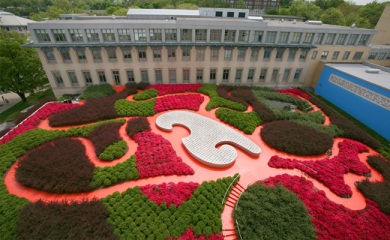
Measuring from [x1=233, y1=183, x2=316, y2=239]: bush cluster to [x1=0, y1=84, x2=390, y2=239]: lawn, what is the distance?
78mm

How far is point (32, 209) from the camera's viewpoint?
13.8 m

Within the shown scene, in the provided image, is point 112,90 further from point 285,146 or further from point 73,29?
point 285,146

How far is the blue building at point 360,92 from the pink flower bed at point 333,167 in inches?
329

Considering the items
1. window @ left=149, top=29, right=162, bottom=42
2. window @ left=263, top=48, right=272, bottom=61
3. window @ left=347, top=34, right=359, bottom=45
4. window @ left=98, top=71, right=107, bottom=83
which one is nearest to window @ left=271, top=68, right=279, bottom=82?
window @ left=263, top=48, right=272, bottom=61

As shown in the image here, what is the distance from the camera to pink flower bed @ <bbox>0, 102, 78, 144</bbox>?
Answer: 73.4ft

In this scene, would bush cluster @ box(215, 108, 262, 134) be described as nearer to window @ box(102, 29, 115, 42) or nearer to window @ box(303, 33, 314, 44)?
window @ box(303, 33, 314, 44)

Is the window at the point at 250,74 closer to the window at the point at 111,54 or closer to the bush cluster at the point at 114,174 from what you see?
the window at the point at 111,54

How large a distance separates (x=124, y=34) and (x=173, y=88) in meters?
11.5

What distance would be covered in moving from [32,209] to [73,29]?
2644 cm

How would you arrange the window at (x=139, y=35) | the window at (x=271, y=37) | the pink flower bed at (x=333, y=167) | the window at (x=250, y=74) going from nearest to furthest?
the pink flower bed at (x=333, y=167) → the window at (x=139, y=35) → the window at (x=271, y=37) → the window at (x=250, y=74)

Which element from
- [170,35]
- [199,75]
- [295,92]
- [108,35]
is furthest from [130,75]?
[295,92]

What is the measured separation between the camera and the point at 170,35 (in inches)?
1249

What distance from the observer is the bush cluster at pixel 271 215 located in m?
13.4

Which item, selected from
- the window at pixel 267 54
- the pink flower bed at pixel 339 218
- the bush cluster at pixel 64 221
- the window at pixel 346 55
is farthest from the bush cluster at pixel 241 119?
the window at pixel 346 55
